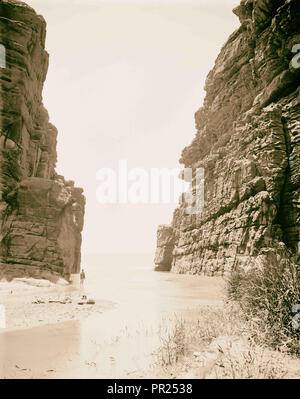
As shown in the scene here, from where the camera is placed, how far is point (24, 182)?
2647 cm

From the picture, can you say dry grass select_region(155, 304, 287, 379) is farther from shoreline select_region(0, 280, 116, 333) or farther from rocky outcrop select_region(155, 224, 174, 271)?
rocky outcrop select_region(155, 224, 174, 271)

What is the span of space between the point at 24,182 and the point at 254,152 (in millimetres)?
28561

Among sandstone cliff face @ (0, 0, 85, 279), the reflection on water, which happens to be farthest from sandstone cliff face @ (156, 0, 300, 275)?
sandstone cliff face @ (0, 0, 85, 279)

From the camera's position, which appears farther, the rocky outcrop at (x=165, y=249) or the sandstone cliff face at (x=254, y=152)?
the rocky outcrop at (x=165, y=249)

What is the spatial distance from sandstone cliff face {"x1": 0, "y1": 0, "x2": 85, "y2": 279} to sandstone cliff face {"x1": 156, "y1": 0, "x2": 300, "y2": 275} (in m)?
21.3

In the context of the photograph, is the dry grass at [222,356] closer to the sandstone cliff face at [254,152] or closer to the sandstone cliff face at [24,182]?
the sandstone cliff face at [254,152]

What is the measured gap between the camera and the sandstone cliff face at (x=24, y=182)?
24.1 meters

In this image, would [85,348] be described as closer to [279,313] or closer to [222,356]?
[222,356]

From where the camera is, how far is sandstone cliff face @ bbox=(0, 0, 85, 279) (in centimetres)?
2414

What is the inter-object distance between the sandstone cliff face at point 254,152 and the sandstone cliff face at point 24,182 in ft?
69.8

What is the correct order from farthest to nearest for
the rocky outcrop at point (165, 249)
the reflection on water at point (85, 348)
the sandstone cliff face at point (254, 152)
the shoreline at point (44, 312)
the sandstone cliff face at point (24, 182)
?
the rocky outcrop at point (165, 249) → the sandstone cliff face at point (254, 152) → the sandstone cliff face at point (24, 182) → the shoreline at point (44, 312) → the reflection on water at point (85, 348)

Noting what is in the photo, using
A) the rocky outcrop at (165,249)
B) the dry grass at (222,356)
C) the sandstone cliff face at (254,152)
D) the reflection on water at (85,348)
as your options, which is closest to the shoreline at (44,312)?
the reflection on water at (85,348)

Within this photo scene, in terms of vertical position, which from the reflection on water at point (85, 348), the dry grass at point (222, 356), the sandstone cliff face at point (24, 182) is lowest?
the reflection on water at point (85, 348)
